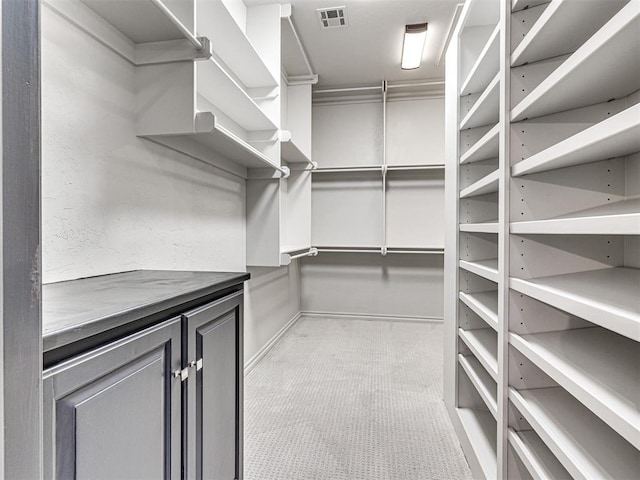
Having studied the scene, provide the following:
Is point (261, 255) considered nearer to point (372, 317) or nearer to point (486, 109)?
point (486, 109)

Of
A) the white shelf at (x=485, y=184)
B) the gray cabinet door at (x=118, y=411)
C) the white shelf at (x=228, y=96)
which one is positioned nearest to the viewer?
the gray cabinet door at (x=118, y=411)

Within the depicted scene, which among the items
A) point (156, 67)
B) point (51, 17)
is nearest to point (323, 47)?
point (156, 67)

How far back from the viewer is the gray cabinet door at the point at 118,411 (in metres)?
0.56

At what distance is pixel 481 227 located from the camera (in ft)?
4.99

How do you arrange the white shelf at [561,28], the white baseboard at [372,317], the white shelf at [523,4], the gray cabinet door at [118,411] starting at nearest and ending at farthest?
1. the gray cabinet door at [118,411]
2. the white shelf at [561,28]
3. the white shelf at [523,4]
4. the white baseboard at [372,317]

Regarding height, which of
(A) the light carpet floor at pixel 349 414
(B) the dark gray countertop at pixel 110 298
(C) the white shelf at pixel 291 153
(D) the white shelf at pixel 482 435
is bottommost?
(A) the light carpet floor at pixel 349 414

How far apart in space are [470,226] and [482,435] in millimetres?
978

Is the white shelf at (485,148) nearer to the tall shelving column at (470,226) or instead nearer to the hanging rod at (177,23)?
the tall shelving column at (470,226)

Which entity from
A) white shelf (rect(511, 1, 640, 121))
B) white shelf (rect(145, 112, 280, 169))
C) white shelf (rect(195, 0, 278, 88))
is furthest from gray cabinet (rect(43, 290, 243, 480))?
white shelf (rect(195, 0, 278, 88))

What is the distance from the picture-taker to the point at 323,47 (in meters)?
3.21

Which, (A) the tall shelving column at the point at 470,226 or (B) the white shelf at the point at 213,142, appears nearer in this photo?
(B) the white shelf at the point at 213,142

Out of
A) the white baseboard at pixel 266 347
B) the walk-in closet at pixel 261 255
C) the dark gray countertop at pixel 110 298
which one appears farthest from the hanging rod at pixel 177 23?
the white baseboard at pixel 266 347

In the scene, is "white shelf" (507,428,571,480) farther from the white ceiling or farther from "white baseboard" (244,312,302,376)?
the white ceiling

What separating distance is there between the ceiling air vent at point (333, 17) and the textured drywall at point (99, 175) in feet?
5.78
